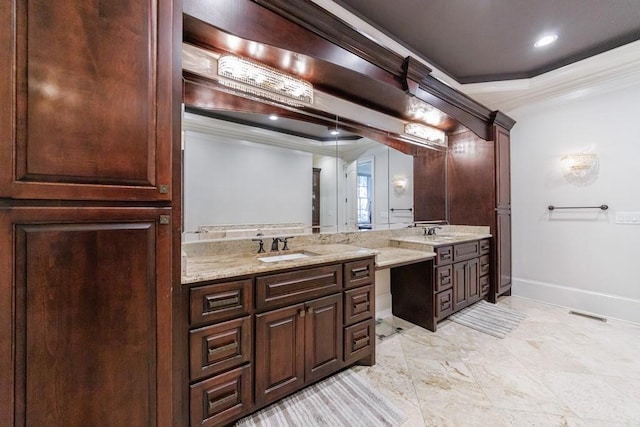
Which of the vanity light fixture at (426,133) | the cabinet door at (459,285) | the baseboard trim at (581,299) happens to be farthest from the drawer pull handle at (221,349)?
the baseboard trim at (581,299)

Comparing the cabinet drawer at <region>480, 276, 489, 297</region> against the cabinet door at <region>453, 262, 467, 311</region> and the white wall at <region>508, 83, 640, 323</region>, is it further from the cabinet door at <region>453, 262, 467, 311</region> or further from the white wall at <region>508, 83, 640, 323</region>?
the white wall at <region>508, 83, 640, 323</region>

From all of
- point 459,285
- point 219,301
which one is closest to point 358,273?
point 219,301

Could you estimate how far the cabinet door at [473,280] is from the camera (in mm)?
2979

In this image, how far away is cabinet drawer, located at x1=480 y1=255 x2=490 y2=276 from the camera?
3191 mm

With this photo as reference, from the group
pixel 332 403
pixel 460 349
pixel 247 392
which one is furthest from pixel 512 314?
pixel 247 392

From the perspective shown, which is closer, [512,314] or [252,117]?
[252,117]

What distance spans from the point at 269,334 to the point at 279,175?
1.25 metres

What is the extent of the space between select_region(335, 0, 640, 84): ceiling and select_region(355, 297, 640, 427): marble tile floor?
277 cm

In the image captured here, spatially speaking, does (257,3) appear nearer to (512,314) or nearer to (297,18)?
(297,18)

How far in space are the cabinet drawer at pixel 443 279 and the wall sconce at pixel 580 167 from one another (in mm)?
1971

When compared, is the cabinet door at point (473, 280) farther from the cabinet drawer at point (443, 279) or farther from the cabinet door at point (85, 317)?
the cabinet door at point (85, 317)

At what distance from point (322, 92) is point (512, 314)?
3.22 meters

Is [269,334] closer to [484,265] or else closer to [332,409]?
[332,409]

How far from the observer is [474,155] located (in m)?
3.41
